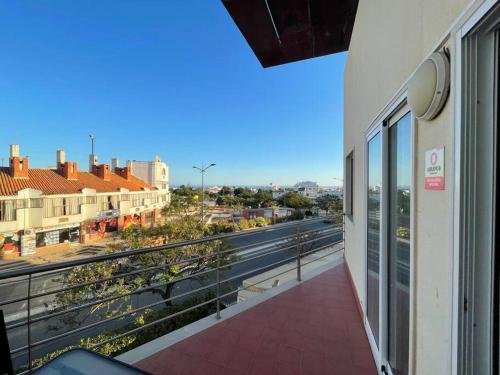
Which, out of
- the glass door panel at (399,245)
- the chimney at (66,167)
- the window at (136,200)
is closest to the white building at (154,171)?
the window at (136,200)

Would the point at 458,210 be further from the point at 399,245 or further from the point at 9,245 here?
the point at 9,245

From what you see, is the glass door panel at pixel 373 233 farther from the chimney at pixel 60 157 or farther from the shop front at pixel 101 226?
the chimney at pixel 60 157

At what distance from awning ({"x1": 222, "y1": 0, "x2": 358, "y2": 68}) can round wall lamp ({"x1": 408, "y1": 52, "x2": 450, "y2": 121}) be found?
8.05 feet

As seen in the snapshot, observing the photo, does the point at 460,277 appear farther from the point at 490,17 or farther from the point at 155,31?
the point at 155,31

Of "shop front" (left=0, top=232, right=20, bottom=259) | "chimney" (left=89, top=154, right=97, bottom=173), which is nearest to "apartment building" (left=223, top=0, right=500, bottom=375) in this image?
"shop front" (left=0, top=232, right=20, bottom=259)

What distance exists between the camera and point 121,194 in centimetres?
2923

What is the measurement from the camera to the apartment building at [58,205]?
19.0 m

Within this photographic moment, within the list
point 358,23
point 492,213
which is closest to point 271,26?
point 358,23

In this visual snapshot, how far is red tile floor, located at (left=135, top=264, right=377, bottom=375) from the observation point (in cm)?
196

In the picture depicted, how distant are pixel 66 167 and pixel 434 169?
99.1ft

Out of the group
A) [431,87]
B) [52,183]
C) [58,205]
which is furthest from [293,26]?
[52,183]

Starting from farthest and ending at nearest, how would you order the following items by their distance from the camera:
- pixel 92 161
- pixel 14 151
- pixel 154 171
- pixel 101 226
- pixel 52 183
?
pixel 154 171, pixel 92 161, pixel 101 226, pixel 52 183, pixel 14 151

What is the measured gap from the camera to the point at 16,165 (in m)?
20.8

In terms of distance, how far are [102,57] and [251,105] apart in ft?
31.3
